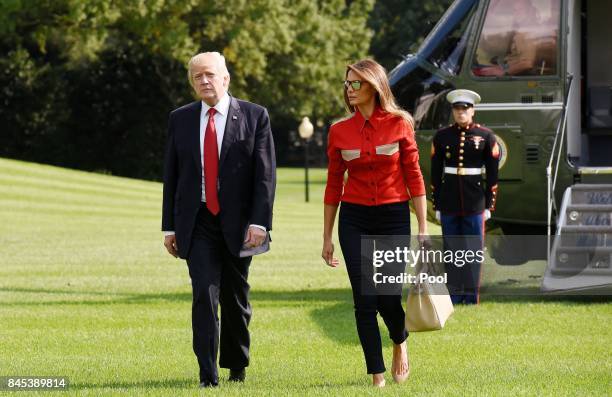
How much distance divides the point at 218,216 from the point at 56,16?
35.1 meters

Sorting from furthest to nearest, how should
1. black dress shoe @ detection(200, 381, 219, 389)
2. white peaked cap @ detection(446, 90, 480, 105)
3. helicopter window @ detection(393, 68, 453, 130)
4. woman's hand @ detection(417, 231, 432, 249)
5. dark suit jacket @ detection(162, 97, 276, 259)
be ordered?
helicopter window @ detection(393, 68, 453, 130), white peaked cap @ detection(446, 90, 480, 105), dark suit jacket @ detection(162, 97, 276, 259), black dress shoe @ detection(200, 381, 219, 389), woman's hand @ detection(417, 231, 432, 249)

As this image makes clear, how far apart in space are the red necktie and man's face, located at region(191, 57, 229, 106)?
0.55 ft

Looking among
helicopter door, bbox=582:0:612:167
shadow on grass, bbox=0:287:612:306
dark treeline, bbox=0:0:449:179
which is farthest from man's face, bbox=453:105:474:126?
dark treeline, bbox=0:0:449:179

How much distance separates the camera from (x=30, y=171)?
124 feet

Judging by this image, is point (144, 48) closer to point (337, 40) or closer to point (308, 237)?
point (337, 40)

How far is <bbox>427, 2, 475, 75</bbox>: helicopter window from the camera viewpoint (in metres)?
13.3

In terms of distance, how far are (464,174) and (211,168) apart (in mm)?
4786

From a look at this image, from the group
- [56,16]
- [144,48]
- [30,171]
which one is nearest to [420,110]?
[30,171]

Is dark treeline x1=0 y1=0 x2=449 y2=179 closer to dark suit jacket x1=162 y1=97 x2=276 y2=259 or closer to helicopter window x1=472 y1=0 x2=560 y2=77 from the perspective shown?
helicopter window x1=472 y1=0 x2=560 y2=77

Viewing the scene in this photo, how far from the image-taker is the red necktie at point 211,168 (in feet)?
25.6

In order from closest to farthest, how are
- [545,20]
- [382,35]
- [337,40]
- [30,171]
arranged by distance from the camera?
[545,20]
[30,171]
[337,40]
[382,35]

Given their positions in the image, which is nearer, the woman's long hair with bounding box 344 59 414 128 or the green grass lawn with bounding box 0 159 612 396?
the woman's long hair with bounding box 344 59 414 128

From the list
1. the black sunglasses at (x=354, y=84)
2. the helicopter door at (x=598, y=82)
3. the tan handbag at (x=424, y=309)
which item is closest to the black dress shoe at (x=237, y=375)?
the tan handbag at (x=424, y=309)

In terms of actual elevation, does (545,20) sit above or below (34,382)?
above
